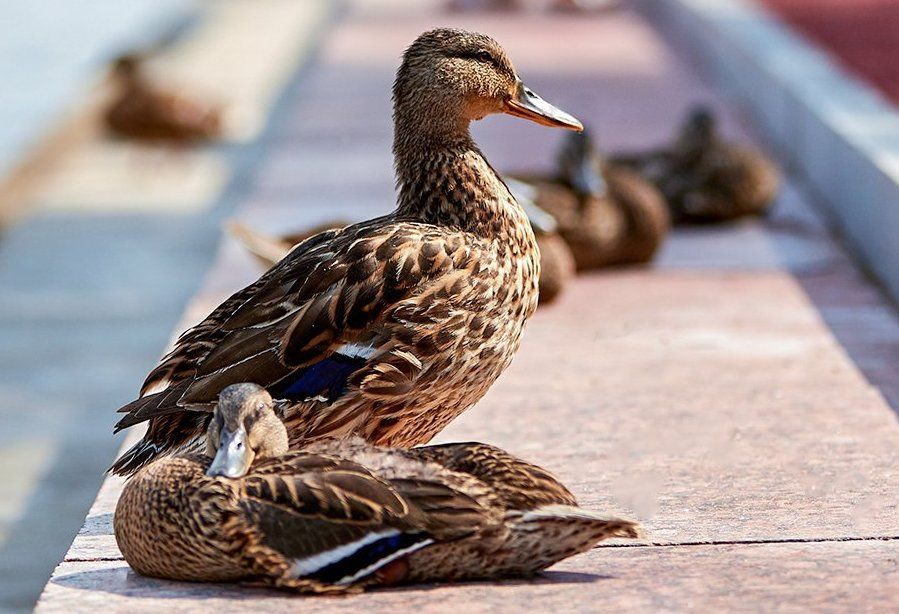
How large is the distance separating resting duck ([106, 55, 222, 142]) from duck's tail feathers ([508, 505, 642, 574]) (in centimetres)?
1208

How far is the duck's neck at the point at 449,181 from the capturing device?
16.4 feet

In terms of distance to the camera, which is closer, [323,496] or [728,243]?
[323,496]

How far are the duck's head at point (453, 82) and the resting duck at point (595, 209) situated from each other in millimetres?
2920

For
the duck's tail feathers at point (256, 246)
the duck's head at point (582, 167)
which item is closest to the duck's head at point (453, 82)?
the duck's tail feathers at point (256, 246)

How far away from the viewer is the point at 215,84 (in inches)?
750

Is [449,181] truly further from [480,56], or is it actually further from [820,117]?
[820,117]

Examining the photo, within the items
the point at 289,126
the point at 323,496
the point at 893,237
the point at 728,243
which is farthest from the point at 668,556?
the point at 289,126

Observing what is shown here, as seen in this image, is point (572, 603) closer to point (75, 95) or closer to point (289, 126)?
point (289, 126)

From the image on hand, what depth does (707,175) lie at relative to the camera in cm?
935

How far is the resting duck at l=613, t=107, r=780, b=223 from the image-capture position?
30.3ft

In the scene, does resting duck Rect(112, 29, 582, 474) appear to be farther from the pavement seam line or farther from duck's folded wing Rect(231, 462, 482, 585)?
duck's folded wing Rect(231, 462, 482, 585)

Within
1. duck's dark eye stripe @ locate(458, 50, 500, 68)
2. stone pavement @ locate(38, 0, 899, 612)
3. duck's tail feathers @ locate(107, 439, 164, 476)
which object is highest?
duck's dark eye stripe @ locate(458, 50, 500, 68)

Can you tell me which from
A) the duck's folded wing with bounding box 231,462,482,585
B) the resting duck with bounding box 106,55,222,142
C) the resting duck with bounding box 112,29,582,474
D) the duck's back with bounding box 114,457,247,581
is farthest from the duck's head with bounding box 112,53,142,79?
the duck's folded wing with bounding box 231,462,482,585

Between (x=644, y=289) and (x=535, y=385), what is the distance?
5.63ft
